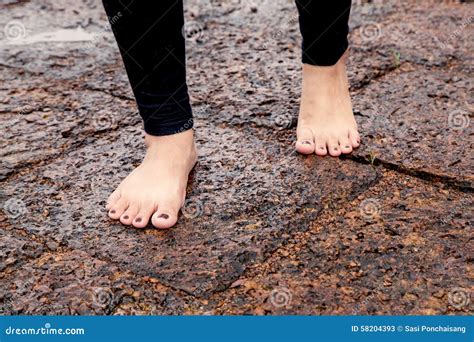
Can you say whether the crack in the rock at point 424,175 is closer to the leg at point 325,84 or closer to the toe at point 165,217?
the leg at point 325,84

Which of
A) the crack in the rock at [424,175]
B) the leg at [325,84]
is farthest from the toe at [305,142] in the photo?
the crack in the rock at [424,175]

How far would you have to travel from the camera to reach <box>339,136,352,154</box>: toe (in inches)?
77.4

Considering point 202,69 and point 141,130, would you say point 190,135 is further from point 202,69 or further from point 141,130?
point 202,69

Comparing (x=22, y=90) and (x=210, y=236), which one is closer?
(x=210, y=236)

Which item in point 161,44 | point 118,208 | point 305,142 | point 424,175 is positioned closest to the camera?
point 161,44

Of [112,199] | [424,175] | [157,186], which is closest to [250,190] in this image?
[157,186]

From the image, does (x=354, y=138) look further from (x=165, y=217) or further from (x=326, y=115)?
(x=165, y=217)

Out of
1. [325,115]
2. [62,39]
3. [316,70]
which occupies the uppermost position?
[316,70]

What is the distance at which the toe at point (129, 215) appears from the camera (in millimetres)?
1710

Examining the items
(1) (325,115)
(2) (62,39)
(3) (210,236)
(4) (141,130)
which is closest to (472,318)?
(3) (210,236)

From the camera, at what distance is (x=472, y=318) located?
1363 millimetres

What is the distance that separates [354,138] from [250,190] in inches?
14.9

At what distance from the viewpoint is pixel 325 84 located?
2012mm

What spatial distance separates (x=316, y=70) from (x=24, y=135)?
92 cm
